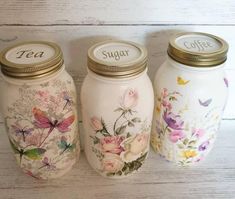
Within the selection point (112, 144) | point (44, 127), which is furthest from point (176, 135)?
point (44, 127)

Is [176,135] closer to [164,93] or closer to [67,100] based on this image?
[164,93]

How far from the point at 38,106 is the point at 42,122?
0.03 m

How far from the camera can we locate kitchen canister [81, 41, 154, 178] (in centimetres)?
45

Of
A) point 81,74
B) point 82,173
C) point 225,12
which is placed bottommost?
point 82,173

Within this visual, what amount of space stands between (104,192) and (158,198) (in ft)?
0.29

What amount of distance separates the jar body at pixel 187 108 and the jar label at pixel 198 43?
30 mm

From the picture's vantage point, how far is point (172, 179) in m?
0.54

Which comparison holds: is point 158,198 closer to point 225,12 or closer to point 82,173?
point 82,173

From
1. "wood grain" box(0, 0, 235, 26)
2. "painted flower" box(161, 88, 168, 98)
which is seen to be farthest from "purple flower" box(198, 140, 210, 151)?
"wood grain" box(0, 0, 235, 26)

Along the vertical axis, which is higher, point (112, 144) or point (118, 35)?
point (118, 35)

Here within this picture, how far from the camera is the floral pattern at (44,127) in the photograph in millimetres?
448

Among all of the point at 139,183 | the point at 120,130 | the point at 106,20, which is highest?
the point at 106,20

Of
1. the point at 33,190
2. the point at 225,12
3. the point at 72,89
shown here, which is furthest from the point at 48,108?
the point at 225,12

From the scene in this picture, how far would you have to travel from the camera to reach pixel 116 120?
46 cm
